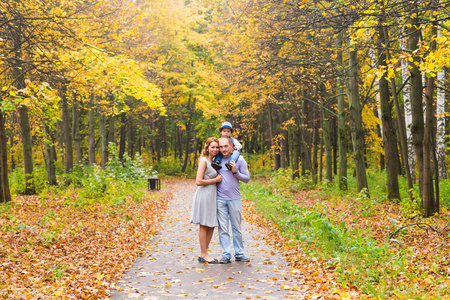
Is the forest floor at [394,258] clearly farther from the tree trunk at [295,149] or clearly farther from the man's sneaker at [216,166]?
the tree trunk at [295,149]

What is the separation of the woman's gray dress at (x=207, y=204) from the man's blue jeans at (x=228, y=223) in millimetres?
108

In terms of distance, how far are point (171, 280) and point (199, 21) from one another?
30205mm

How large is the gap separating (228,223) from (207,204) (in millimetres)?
486

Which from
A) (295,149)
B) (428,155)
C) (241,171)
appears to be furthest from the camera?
(295,149)

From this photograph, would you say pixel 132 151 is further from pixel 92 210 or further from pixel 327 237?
pixel 327 237

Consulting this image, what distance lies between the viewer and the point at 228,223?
6.60 m

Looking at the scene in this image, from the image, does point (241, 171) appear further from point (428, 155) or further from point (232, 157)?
point (428, 155)

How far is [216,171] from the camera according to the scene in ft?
21.9

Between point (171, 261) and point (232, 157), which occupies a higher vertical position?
point (232, 157)

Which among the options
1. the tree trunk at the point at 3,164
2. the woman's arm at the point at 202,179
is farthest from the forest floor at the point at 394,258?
the tree trunk at the point at 3,164

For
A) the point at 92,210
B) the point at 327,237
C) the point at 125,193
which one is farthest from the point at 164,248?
the point at 125,193

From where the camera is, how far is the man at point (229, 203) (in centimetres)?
656

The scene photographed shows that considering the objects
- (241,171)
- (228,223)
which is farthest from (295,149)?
(228,223)

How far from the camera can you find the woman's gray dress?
6.55 metres
